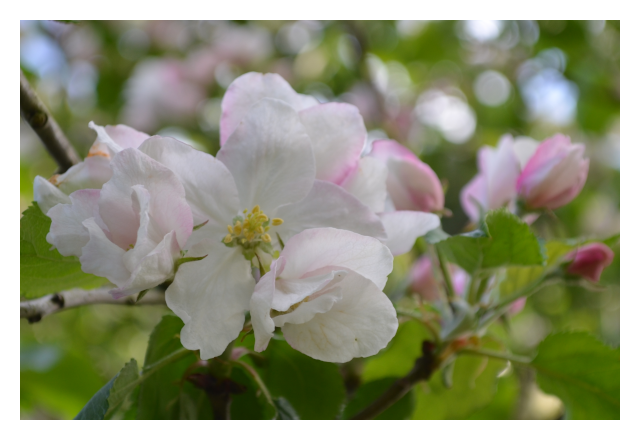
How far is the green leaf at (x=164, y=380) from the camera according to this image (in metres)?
0.53

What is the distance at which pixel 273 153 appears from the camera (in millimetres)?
441

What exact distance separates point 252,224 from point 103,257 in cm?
11

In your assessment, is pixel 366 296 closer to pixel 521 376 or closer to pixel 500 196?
pixel 500 196

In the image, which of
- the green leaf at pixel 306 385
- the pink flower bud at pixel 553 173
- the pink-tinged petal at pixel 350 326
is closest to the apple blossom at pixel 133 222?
the pink-tinged petal at pixel 350 326

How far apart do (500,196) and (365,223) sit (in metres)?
0.26

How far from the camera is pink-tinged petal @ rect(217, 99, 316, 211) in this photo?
435 mm

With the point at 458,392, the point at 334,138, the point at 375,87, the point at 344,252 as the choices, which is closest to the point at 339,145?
the point at 334,138

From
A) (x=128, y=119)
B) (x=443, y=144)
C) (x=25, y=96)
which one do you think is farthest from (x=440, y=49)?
(x=25, y=96)

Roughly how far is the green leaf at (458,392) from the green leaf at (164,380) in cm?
35

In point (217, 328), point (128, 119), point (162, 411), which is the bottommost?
point (162, 411)

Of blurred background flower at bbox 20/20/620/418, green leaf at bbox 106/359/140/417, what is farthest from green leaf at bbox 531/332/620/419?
blurred background flower at bbox 20/20/620/418

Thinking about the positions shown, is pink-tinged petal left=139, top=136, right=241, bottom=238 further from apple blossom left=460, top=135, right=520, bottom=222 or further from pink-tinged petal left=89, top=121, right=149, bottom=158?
apple blossom left=460, top=135, right=520, bottom=222

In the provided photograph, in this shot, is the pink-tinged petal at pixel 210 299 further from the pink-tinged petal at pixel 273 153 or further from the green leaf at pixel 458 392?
the green leaf at pixel 458 392

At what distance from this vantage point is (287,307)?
1.20 ft
